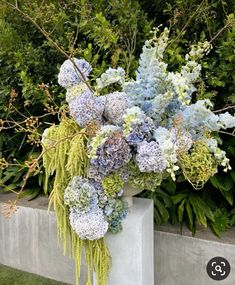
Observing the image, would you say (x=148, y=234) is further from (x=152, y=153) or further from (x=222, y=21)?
(x=222, y=21)

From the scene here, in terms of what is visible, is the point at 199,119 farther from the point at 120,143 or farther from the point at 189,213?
the point at 189,213

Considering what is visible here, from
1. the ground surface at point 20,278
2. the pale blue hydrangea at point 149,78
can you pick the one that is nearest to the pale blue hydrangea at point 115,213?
the pale blue hydrangea at point 149,78

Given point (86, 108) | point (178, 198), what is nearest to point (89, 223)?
point (86, 108)

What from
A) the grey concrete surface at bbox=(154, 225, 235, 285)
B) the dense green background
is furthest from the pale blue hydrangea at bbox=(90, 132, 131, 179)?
the grey concrete surface at bbox=(154, 225, 235, 285)

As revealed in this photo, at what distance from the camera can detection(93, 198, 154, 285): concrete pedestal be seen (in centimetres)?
183

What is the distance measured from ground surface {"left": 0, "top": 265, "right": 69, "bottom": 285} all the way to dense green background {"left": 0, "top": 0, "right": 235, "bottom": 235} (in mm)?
582

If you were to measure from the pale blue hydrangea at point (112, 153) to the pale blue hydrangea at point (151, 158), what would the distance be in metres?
0.06

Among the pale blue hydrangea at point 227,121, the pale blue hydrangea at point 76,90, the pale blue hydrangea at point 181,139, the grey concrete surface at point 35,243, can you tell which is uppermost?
the pale blue hydrangea at point 76,90

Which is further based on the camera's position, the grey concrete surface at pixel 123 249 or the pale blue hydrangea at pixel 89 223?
the grey concrete surface at pixel 123 249

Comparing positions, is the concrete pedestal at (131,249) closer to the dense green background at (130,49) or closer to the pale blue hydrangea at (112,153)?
the pale blue hydrangea at (112,153)

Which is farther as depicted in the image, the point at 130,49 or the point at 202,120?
the point at 130,49

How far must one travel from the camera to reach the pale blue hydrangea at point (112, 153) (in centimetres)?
154

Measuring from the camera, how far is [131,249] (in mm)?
1846

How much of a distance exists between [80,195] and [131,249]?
0.41m
